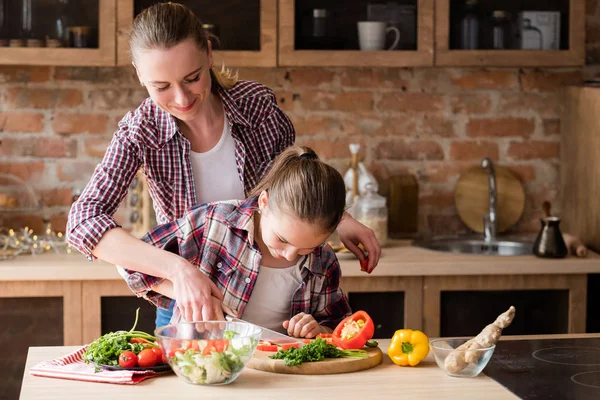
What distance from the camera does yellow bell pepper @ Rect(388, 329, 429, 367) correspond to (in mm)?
A: 2051

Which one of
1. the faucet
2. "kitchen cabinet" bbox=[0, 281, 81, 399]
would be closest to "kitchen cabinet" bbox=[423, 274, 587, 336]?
the faucet

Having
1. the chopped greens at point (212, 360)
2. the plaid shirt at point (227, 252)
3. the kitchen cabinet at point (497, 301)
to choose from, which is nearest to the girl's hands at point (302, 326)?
the plaid shirt at point (227, 252)

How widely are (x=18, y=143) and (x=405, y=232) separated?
1695 millimetres

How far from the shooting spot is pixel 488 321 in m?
3.55

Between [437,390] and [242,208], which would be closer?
[437,390]

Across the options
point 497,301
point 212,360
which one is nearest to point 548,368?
point 212,360

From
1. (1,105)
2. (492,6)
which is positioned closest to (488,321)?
(492,6)

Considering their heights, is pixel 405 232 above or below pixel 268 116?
below

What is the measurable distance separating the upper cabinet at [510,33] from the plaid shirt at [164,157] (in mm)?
1334

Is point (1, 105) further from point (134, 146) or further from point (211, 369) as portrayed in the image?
point (211, 369)

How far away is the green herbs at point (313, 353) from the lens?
6.54 feet

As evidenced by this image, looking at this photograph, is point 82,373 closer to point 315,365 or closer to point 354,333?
point 315,365

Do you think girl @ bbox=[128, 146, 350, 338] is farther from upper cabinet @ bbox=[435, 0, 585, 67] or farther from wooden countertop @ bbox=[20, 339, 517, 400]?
upper cabinet @ bbox=[435, 0, 585, 67]

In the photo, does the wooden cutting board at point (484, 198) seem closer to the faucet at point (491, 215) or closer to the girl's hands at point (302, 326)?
the faucet at point (491, 215)
